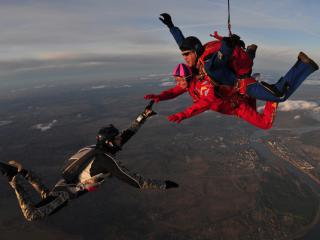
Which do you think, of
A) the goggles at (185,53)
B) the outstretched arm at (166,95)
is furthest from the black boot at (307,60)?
the outstretched arm at (166,95)

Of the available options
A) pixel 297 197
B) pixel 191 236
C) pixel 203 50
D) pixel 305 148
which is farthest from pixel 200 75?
pixel 305 148

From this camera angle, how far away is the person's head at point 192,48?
712cm

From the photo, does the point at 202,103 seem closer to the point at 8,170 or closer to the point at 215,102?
the point at 215,102

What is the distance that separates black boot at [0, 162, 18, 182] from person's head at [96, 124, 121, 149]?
7.19 ft

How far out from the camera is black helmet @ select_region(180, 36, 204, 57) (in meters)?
7.12

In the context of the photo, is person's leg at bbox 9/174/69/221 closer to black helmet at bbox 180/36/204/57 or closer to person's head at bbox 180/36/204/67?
person's head at bbox 180/36/204/67

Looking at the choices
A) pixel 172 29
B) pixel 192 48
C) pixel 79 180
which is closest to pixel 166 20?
pixel 172 29

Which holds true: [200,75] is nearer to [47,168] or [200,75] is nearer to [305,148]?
[47,168]

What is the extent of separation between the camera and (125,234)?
115m

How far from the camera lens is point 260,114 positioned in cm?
797

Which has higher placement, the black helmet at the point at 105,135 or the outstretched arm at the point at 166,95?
the outstretched arm at the point at 166,95

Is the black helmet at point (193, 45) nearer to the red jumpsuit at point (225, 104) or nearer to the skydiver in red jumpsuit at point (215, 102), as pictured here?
A: the skydiver in red jumpsuit at point (215, 102)

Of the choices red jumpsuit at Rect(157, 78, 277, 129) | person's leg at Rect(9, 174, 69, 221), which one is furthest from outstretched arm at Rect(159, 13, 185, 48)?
person's leg at Rect(9, 174, 69, 221)

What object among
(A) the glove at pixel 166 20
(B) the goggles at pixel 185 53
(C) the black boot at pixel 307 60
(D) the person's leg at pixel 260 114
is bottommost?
(D) the person's leg at pixel 260 114
